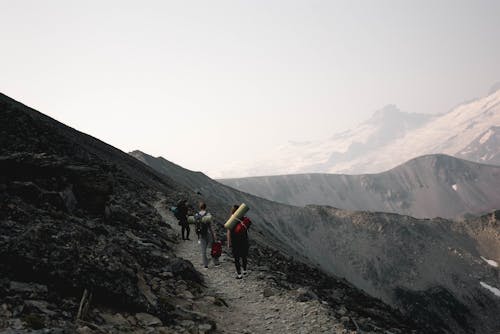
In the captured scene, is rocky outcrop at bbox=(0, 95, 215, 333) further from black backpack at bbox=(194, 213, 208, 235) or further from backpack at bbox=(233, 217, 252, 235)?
black backpack at bbox=(194, 213, 208, 235)

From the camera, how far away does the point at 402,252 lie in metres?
88.3

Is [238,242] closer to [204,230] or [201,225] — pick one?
[204,230]

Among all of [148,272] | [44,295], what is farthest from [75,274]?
[148,272]

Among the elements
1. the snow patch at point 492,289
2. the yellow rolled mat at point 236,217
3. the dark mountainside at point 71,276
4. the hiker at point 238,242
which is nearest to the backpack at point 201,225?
the hiker at point 238,242

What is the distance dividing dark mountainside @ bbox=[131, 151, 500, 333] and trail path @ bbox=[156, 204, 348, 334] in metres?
53.3

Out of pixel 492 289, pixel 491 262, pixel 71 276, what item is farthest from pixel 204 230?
pixel 491 262

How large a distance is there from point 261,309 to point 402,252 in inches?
3490

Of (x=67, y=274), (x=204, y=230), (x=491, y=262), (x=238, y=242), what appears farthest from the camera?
(x=491, y=262)

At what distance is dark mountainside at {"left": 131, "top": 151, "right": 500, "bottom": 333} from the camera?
236 ft

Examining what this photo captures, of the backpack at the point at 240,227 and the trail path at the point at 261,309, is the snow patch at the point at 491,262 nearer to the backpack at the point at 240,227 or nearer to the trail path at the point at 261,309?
the trail path at the point at 261,309

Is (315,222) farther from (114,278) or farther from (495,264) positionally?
(114,278)

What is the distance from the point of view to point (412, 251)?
292ft

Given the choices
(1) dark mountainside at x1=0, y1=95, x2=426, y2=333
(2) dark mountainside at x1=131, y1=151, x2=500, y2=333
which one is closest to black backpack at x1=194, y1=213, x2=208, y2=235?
(1) dark mountainside at x1=0, y1=95, x2=426, y2=333

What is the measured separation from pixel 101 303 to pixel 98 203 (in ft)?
27.0
